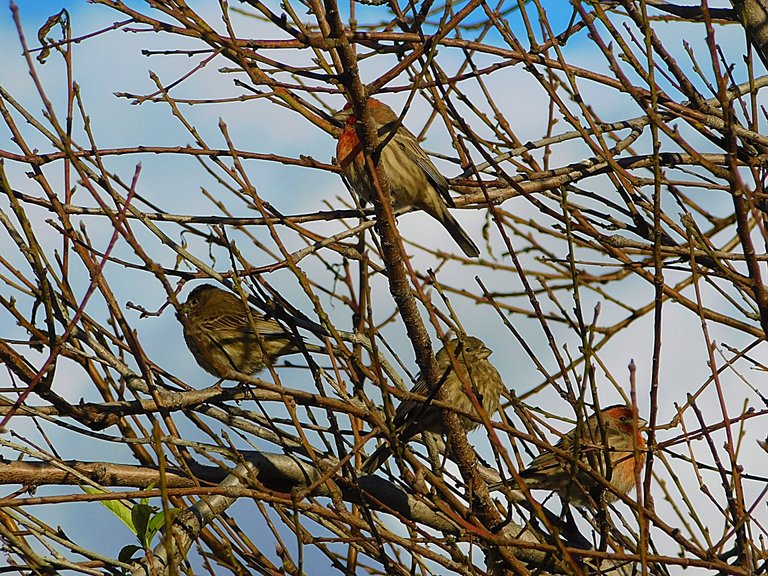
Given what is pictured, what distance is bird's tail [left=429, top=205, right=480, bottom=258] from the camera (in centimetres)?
710

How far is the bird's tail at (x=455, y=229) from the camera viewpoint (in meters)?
7.10

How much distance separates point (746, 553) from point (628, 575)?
170 centimetres

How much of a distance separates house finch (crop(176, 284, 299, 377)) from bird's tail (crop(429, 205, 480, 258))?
5.06 feet

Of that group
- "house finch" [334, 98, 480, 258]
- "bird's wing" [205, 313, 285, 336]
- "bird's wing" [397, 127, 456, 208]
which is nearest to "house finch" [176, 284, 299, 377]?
"bird's wing" [205, 313, 285, 336]

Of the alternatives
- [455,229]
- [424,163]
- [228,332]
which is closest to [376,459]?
[455,229]

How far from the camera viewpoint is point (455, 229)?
7207 mm

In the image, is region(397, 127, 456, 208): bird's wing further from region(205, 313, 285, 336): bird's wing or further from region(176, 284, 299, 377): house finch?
region(205, 313, 285, 336): bird's wing

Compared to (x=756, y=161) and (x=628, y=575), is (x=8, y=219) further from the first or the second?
(x=628, y=575)

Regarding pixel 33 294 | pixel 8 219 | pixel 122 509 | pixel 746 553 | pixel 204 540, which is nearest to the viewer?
pixel 746 553

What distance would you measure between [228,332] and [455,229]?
2.53 meters

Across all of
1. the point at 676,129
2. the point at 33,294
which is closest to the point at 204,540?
the point at 33,294

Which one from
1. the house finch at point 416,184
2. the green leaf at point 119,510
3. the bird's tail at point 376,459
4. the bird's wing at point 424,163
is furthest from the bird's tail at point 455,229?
the green leaf at point 119,510

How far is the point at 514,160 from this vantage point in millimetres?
5047

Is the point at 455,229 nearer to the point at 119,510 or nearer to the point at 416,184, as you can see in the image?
the point at 416,184
